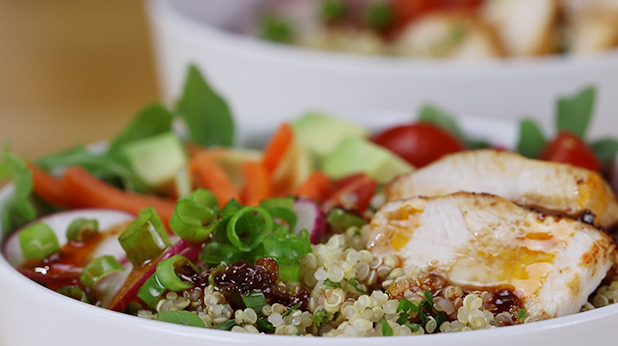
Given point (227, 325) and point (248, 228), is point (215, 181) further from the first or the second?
point (227, 325)

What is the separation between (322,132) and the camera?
4.71ft

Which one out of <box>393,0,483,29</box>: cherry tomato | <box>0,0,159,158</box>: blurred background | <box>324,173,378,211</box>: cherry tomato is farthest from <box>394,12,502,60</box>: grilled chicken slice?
<box>0,0,159,158</box>: blurred background

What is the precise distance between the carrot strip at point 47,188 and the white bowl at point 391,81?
423 millimetres

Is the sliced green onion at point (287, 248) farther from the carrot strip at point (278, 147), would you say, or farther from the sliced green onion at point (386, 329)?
the carrot strip at point (278, 147)

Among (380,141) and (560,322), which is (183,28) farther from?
(560,322)

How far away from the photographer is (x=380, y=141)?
1409mm

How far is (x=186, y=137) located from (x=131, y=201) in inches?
9.9

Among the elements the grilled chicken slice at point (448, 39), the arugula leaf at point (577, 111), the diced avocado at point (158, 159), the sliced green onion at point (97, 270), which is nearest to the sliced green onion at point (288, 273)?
the sliced green onion at point (97, 270)

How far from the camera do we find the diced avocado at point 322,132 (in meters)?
1.41

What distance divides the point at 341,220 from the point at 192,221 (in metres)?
0.19

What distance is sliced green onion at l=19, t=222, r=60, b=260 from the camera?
1.04 metres

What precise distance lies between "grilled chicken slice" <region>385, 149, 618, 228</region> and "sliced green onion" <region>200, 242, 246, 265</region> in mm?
239

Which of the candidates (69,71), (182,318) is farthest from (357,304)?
(69,71)

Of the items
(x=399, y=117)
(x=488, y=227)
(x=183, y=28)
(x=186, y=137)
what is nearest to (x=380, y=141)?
(x=399, y=117)
